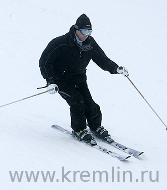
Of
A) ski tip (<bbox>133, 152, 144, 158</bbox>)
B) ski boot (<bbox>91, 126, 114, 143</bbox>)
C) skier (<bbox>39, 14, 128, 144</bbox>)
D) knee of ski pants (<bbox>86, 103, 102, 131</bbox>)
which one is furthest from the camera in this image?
knee of ski pants (<bbox>86, 103, 102, 131</bbox>)

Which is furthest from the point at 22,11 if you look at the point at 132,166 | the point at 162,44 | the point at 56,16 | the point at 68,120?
the point at 132,166

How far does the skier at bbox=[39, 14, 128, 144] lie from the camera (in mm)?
4453

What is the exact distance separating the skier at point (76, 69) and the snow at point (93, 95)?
43 cm

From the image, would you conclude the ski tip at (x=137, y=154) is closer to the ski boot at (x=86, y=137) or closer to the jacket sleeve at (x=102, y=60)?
the ski boot at (x=86, y=137)

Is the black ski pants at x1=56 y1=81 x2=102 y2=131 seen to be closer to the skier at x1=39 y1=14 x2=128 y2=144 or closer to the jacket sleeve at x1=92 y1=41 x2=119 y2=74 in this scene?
the skier at x1=39 y1=14 x2=128 y2=144

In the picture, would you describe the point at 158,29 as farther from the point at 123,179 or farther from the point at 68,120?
the point at 123,179

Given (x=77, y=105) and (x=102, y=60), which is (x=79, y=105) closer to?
(x=77, y=105)

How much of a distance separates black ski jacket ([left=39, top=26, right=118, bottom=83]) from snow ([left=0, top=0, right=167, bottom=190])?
1064 millimetres

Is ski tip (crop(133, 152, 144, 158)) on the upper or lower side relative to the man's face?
lower

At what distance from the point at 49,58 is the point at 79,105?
3.00ft

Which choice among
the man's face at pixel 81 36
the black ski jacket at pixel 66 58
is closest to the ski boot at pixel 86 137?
the black ski jacket at pixel 66 58

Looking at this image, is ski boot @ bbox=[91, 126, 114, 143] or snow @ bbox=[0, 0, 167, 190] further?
ski boot @ bbox=[91, 126, 114, 143]

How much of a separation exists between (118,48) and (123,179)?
27.1 feet

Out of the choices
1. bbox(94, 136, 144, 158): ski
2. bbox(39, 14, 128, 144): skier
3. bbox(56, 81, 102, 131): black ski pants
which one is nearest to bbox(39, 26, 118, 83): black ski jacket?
bbox(39, 14, 128, 144): skier
